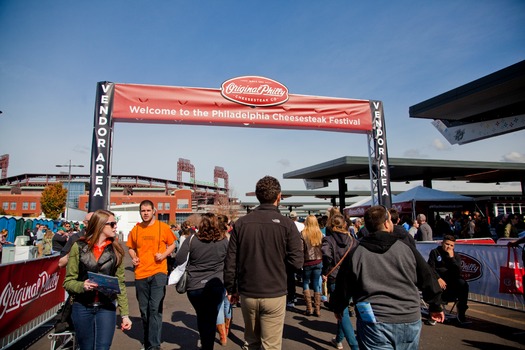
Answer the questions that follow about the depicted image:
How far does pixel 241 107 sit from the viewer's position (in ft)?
29.2

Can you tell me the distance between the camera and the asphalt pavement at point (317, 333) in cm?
490

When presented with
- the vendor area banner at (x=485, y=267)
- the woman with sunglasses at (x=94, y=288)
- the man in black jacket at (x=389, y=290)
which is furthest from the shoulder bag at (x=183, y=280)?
the vendor area banner at (x=485, y=267)

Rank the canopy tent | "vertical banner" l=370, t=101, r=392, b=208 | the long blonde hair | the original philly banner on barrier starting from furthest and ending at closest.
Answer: the canopy tent, "vertical banner" l=370, t=101, r=392, b=208, the original philly banner on barrier, the long blonde hair

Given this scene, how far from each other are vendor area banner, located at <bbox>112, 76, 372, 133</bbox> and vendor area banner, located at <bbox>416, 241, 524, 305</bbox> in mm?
4200

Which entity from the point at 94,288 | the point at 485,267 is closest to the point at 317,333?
the point at 94,288

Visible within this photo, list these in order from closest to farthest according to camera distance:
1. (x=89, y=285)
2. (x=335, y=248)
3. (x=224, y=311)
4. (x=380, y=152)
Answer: (x=89, y=285) < (x=224, y=311) < (x=335, y=248) < (x=380, y=152)

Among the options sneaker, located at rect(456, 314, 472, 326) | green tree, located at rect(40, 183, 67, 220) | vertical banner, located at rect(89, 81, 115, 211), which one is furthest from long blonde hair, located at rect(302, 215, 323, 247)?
green tree, located at rect(40, 183, 67, 220)

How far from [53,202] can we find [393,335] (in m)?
67.3

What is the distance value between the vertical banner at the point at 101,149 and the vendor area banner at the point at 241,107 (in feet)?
0.63

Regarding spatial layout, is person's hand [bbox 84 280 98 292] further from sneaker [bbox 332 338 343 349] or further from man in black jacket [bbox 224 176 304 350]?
sneaker [bbox 332 338 343 349]

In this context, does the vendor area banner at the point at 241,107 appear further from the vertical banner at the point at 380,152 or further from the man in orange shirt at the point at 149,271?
the man in orange shirt at the point at 149,271

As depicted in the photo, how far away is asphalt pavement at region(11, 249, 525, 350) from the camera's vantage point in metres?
4.90

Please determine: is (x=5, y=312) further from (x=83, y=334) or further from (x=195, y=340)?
(x=195, y=340)

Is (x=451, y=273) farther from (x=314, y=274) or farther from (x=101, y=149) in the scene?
(x=101, y=149)
